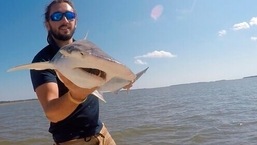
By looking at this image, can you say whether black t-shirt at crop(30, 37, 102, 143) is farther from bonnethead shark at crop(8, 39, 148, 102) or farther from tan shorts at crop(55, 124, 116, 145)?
bonnethead shark at crop(8, 39, 148, 102)

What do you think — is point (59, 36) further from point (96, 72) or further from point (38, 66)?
point (96, 72)

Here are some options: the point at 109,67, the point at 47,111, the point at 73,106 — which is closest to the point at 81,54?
the point at 109,67

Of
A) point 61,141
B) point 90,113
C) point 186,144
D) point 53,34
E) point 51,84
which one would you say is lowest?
point 186,144

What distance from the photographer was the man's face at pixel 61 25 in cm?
318

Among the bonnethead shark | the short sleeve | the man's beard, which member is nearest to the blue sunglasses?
the man's beard

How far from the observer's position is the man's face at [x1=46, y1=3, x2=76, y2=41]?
10.4 ft

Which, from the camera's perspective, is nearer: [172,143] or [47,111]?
[47,111]

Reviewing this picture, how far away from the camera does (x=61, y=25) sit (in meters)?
3.18

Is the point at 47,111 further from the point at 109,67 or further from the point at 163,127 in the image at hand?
the point at 163,127

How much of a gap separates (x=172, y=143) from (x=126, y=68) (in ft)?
30.3

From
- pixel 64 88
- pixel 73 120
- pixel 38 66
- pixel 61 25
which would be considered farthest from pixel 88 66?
pixel 61 25

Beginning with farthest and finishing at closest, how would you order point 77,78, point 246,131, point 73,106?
point 246,131 < point 73,106 < point 77,78

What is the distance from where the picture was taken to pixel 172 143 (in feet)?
34.5

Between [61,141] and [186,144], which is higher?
[61,141]
